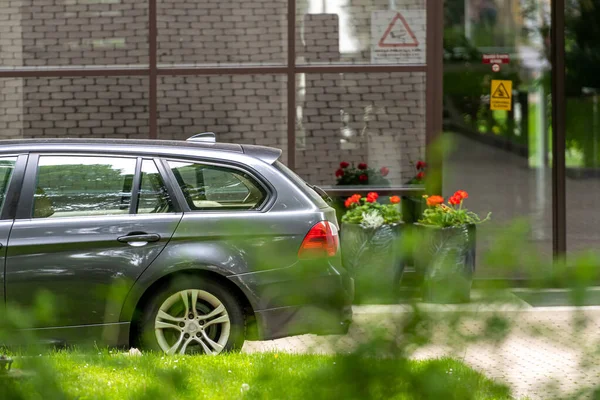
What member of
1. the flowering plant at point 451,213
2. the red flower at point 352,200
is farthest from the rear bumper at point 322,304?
the red flower at point 352,200

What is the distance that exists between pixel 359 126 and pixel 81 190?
4394 mm

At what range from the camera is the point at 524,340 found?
5.17 ft

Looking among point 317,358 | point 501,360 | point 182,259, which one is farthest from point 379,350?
point 182,259

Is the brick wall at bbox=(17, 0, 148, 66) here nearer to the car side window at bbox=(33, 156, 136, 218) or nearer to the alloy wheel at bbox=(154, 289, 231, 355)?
the car side window at bbox=(33, 156, 136, 218)

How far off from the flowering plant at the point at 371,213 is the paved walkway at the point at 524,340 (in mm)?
7761

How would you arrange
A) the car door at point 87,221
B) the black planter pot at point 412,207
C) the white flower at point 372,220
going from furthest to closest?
the black planter pot at point 412,207 < the white flower at point 372,220 < the car door at point 87,221

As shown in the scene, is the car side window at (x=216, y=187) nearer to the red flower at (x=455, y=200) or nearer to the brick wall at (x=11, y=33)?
the red flower at (x=455, y=200)

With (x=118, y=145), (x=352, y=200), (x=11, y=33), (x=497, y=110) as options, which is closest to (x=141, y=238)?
(x=118, y=145)

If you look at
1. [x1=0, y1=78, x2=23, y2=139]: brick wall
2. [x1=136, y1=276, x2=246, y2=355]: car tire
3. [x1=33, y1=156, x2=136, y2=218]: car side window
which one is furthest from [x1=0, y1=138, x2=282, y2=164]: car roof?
[x1=0, y1=78, x2=23, y2=139]: brick wall

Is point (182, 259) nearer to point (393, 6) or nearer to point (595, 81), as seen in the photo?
point (393, 6)

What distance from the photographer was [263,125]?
10.4m

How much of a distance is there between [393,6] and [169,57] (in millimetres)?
2201

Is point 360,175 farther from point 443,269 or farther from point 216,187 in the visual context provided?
point 443,269

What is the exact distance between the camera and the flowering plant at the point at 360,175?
410 inches
